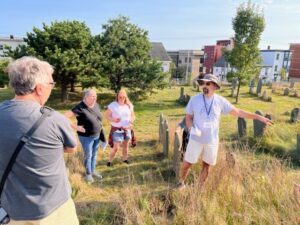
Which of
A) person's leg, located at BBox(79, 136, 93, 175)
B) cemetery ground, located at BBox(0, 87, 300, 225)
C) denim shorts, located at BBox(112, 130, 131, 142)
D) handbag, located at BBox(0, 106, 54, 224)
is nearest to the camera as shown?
handbag, located at BBox(0, 106, 54, 224)

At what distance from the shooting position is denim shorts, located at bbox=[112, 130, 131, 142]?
19.8ft

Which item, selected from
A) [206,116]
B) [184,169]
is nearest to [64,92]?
[184,169]

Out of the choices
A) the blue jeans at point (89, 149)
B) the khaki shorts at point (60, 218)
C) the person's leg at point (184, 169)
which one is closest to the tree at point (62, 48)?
the blue jeans at point (89, 149)

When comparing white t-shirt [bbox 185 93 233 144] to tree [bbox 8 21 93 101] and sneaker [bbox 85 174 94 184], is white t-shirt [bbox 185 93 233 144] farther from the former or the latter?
tree [bbox 8 21 93 101]

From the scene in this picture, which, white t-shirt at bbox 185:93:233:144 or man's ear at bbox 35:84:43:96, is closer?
man's ear at bbox 35:84:43:96

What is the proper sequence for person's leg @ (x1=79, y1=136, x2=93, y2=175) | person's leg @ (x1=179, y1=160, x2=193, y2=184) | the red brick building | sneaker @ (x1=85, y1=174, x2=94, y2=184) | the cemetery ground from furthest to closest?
the red brick building < sneaker @ (x1=85, y1=174, x2=94, y2=184) < person's leg @ (x1=79, y1=136, x2=93, y2=175) < person's leg @ (x1=179, y1=160, x2=193, y2=184) < the cemetery ground

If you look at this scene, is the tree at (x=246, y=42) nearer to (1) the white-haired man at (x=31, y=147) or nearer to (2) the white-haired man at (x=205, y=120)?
(2) the white-haired man at (x=205, y=120)

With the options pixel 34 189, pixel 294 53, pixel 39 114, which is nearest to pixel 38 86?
pixel 39 114

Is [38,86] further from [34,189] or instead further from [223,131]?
[223,131]

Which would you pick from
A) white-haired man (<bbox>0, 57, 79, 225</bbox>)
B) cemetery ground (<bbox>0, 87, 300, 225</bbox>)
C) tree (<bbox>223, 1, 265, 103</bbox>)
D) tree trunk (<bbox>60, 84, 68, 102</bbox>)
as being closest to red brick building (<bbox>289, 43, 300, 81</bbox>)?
tree (<bbox>223, 1, 265, 103</bbox>)

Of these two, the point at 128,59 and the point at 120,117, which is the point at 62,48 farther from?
the point at 120,117

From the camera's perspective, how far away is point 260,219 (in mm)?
3293

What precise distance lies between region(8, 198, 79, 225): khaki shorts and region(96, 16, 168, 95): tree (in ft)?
44.2

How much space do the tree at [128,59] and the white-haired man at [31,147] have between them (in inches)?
535
